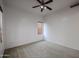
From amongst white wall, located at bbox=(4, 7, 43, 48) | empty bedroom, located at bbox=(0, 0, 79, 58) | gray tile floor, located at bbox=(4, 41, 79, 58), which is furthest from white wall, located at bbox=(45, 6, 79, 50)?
white wall, located at bbox=(4, 7, 43, 48)

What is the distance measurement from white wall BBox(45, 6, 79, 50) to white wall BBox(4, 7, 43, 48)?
168 cm

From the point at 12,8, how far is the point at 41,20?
3279mm

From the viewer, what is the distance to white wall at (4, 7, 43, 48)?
4.39 metres

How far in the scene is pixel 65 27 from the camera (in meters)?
5.09

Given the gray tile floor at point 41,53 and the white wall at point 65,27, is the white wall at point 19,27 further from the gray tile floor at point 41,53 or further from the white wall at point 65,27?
the white wall at point 65,27

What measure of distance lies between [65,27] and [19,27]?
141 inches

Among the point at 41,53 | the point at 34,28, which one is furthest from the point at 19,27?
the point at 41,53

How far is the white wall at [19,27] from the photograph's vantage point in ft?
14.4

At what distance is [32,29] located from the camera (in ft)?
20.2

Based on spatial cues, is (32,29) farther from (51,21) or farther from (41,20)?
(51,21)

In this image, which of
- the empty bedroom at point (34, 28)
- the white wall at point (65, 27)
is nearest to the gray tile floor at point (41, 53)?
the empty bedroom at point (34, 28)

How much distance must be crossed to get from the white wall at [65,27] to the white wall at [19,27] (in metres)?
1.68

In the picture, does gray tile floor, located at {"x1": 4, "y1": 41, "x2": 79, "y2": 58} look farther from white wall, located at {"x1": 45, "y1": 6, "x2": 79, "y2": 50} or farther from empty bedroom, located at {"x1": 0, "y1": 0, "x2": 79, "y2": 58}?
white wall, located at {"x1": 45, "y1": 6, "x2": 79, "y2": 50}

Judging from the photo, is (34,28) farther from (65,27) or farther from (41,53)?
(41,53)
